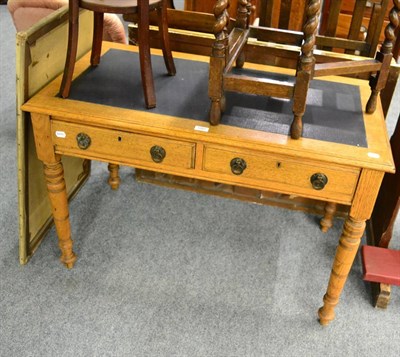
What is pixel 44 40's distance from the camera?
1.80m

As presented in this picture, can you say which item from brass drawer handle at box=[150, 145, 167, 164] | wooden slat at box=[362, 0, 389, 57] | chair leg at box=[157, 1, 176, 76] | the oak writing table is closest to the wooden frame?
the oak writing table

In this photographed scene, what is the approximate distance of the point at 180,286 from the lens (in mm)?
Result: 2033

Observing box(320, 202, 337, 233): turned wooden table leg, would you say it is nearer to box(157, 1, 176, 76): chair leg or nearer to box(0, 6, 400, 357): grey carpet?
box(0, 6, 400, 357): grey carpet

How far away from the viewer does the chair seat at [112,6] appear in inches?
63.6

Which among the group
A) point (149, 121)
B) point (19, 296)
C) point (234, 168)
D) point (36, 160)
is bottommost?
point (19, 296)

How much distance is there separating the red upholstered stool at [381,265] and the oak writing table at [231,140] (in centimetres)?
22

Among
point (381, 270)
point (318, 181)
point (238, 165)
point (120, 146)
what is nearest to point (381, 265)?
point (381, 270)

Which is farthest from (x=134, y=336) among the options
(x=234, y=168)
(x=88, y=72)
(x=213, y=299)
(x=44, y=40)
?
(x=44, y=40)

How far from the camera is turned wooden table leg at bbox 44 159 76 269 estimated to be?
1.81m

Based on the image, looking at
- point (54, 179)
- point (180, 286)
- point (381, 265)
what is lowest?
point (180, 286)

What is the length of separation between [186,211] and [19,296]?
0.84 metres

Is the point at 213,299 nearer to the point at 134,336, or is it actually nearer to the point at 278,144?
the point at 134,336

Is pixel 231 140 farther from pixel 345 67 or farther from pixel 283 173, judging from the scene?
pixel 345 67

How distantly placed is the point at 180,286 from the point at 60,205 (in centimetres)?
57
